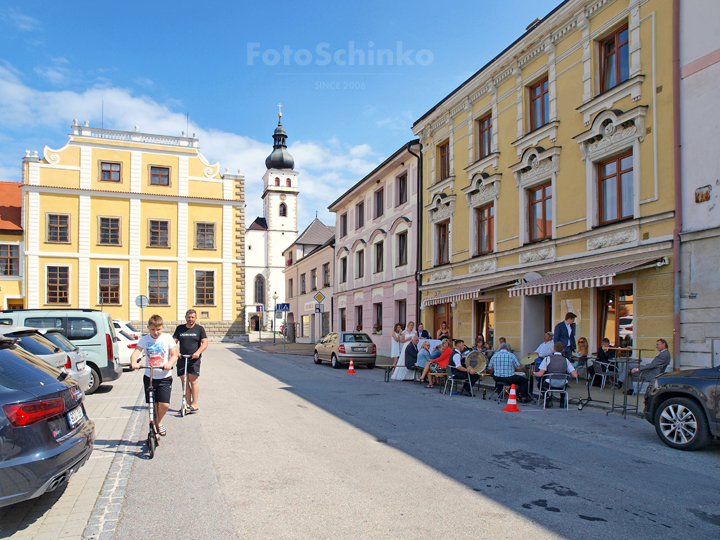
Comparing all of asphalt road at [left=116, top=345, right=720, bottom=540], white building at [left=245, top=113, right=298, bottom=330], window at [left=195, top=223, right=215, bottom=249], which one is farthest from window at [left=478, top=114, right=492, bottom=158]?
white building at [left=245, top=113, right=298, bottom=330]

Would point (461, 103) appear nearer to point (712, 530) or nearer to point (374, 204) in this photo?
point (374, 204)

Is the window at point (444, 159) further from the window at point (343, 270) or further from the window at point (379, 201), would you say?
the window at point (343, 270)

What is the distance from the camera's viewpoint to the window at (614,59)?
13.8 meters

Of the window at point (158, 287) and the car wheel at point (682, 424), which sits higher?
the window at point (158, 287)

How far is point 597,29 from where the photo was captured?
1443 centimetres

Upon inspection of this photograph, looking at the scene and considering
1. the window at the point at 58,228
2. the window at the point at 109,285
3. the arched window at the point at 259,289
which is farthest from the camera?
the arched window at the point at 259,289

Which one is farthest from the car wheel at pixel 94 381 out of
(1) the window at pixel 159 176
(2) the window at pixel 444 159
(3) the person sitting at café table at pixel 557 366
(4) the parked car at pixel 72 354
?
(1) the window at pixel 159 176

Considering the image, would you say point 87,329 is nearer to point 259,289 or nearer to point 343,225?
point 343,225

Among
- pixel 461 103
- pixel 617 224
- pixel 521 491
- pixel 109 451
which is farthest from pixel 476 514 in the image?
pixel 461 103

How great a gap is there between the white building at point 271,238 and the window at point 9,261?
4109cm

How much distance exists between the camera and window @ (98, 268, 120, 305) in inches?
1506

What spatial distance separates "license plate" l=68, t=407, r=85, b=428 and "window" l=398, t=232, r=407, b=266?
21.0m

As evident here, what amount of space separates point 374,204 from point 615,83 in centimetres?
1644

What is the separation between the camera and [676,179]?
469 inches
